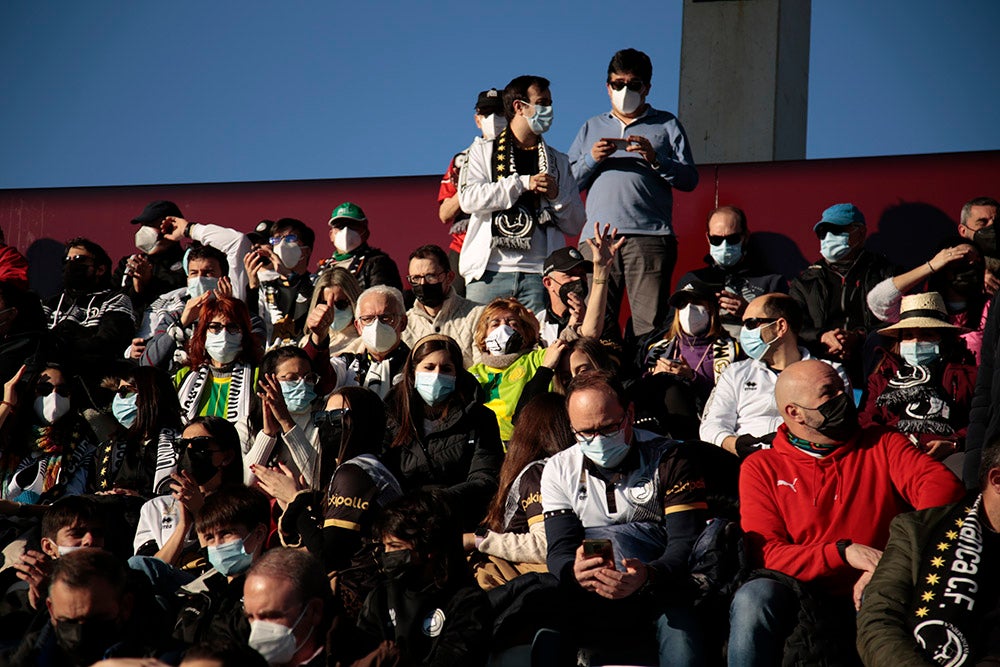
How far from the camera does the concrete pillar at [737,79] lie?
498 inches

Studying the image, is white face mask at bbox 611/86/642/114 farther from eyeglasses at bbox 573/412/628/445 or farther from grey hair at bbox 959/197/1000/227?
eyeglasses at bbox 573/412/628/445

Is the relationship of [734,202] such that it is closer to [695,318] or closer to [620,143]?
[620,143]

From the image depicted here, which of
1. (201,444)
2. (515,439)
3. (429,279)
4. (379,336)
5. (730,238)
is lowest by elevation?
(201,444)

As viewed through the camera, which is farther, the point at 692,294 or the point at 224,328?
the point at 224,328

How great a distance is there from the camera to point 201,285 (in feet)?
33.8

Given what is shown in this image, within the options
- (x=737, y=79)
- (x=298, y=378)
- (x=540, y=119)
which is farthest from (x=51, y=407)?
(x=737, y=79)

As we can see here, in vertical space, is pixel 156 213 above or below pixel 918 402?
above

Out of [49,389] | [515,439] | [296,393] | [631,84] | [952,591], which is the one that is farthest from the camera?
[631,84]

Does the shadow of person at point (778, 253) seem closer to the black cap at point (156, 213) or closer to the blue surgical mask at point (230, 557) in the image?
the black cap at point (156, 213)

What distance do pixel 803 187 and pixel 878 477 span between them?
20.3 ft

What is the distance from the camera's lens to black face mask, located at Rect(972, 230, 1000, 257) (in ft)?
30.8

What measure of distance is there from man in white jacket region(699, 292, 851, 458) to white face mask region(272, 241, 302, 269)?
12.6 feet

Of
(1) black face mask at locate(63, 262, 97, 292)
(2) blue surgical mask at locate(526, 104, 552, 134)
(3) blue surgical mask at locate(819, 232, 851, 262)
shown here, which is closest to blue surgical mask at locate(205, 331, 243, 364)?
(1) black face mask at locate(63, 262, 97, 292)

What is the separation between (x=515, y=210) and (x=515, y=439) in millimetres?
3078
